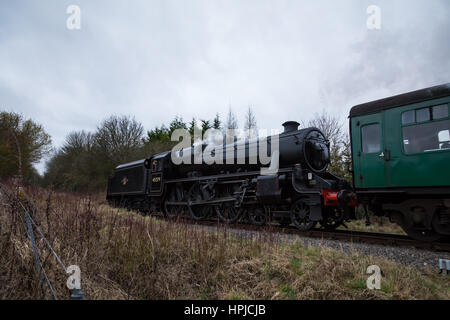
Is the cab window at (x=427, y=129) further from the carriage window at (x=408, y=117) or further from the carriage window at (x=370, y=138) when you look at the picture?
the carriage window at (x=370, y=138)

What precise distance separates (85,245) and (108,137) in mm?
27484

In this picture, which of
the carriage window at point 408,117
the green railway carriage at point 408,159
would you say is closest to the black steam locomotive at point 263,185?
the green railway carriage at point 408,159

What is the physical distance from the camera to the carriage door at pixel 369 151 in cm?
646

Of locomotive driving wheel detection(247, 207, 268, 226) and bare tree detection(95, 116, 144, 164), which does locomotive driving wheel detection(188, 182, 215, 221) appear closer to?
locomotive driving wheel detection(247, 207, 268, 226)

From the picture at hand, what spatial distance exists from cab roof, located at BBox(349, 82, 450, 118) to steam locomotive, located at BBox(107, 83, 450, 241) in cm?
2

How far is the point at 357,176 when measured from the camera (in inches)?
271

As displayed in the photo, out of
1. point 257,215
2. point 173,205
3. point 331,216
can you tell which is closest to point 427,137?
point 331,216

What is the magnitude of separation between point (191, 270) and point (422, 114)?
5.87 m

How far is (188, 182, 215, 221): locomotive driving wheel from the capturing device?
34.1 feet

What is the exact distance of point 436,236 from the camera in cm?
581

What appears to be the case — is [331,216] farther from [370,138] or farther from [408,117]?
[408,117]

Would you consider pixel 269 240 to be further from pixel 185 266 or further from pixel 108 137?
pixel 108 137

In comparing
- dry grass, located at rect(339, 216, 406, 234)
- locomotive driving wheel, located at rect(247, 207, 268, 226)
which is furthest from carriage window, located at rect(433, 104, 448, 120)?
locomotive driving wheel, located at rect(247, 207, 268, 226)
